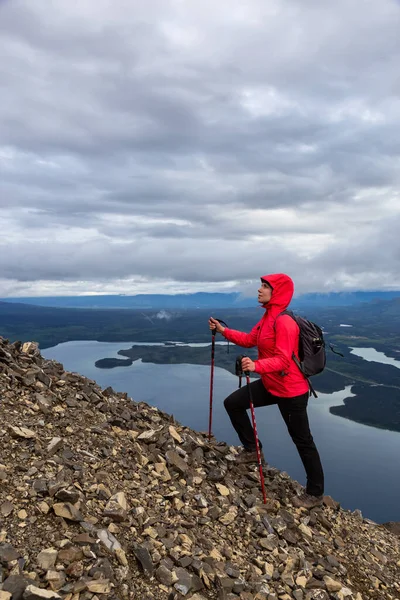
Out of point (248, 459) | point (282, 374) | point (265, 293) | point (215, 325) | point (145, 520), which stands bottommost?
point (248, 459)

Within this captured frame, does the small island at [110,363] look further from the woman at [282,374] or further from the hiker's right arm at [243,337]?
the woman at [282,374]

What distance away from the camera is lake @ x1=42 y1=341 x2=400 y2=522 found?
90.2m

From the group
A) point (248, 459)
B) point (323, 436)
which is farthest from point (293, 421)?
point (323, 436)

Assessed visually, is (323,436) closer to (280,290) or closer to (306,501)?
(306,501)

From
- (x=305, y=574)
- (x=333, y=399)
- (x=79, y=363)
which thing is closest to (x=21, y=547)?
(x=305, y=574)

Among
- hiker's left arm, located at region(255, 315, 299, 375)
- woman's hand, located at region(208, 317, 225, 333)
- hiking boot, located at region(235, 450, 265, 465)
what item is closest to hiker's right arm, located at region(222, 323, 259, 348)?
woman's hand, located at region(208, 317, 225, 333)

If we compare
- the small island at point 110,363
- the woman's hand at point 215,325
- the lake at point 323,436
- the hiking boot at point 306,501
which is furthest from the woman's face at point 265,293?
the small island at point 110,363

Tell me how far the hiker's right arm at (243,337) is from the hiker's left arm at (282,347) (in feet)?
3.45

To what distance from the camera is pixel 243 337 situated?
30.1 ft

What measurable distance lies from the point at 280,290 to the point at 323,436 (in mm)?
117283

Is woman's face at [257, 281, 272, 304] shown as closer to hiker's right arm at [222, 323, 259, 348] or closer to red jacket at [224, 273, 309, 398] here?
red jacket at [224, 273, 309, 398]

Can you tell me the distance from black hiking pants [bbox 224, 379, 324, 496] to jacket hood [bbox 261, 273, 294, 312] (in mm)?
1730

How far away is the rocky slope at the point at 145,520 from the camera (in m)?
5.39

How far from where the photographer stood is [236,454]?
34.3ft
